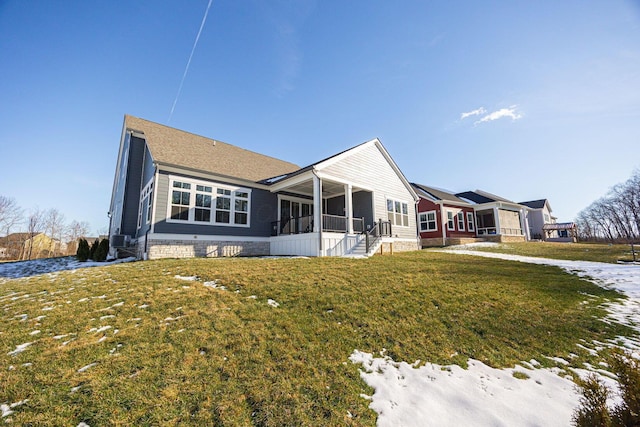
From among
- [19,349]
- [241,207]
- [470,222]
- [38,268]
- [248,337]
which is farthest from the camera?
[470,222]

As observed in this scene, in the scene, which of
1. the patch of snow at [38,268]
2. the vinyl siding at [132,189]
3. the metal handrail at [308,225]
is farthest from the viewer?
the vinyl siding at [132,189]

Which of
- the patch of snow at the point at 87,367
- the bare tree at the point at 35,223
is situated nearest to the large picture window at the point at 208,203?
the patch of snow at the point at 87,367

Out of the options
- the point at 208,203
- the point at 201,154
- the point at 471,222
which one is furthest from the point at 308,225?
the point at 471,222

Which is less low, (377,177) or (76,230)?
(377,177)

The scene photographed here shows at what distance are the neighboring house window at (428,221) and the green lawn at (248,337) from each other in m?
15.1

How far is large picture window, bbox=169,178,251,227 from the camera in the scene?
1141 cm

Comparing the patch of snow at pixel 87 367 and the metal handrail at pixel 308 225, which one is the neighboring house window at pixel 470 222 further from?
the patch of snow at pixel 87 367

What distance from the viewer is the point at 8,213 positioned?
97.7 feet

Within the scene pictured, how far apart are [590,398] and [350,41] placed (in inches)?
519

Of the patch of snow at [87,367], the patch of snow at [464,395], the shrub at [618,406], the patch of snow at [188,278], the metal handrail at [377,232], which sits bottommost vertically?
the patch of snow at [464,395]

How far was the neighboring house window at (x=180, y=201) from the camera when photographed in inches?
443

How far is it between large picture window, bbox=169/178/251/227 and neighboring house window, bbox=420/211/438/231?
53.6 feet

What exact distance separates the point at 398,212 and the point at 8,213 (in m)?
43.7

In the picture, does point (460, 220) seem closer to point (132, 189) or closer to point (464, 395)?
point (464, 395)
